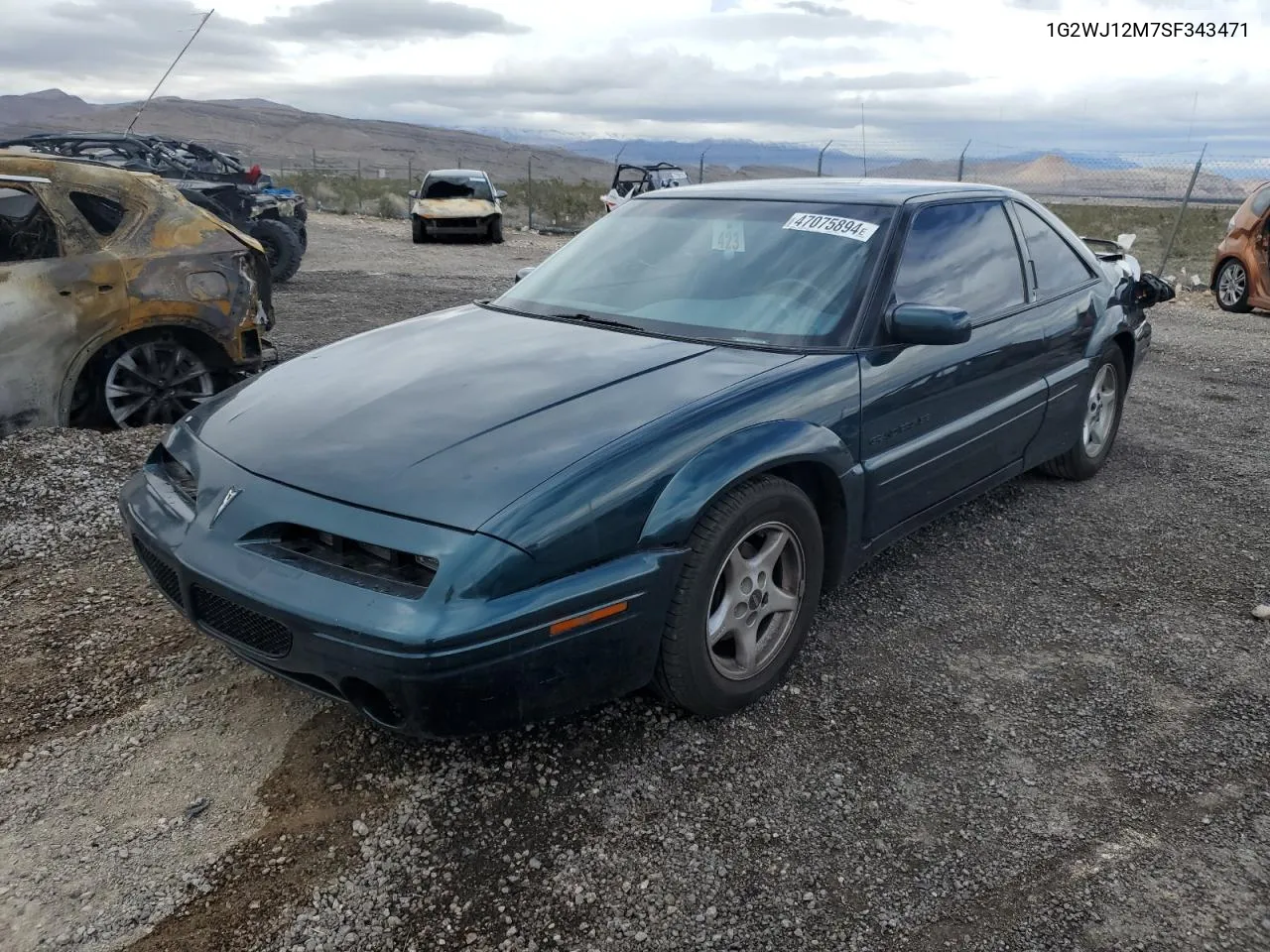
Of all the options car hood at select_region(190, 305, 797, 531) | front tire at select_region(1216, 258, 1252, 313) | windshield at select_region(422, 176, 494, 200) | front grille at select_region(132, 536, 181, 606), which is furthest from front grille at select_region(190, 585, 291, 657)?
windshield at select_region(422, 176, 494, 200)

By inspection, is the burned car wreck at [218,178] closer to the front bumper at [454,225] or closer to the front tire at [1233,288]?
the front bumper at [454,225]

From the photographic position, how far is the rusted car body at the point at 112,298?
4887 mm

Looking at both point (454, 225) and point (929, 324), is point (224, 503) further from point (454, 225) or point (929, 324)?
point (454, 225)

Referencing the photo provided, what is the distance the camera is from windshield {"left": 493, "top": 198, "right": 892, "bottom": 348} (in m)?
3.30

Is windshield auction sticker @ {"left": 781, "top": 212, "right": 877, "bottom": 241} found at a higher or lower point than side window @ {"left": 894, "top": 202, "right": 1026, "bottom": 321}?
higher

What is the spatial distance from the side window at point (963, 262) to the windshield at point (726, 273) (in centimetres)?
19

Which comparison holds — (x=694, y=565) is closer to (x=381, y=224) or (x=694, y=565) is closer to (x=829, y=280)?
(x=829, y=280)

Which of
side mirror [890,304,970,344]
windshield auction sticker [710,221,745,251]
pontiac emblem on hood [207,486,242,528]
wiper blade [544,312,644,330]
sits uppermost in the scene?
windshield auction sticker [710,221,745,251]

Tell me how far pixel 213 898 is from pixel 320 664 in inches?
22.5

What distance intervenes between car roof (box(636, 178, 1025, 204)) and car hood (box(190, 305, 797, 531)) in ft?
3.03

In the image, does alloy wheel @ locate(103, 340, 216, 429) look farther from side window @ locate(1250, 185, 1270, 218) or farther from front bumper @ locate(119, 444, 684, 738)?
side window @ locate(1250, 185, 1270, 218)

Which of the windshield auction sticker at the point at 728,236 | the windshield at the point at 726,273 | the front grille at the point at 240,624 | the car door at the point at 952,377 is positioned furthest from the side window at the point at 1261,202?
the front grille at the point at 240,624

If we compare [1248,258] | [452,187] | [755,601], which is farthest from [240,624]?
[452,187]

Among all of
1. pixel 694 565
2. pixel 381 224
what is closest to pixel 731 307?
pixel 694 565
